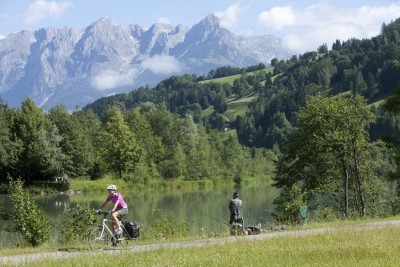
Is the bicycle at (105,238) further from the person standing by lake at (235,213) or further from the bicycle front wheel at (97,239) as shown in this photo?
the person standing by lake at (235,213)

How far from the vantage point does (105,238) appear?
746 inches

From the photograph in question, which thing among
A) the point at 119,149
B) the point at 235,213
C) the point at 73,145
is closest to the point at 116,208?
the point at 235,213

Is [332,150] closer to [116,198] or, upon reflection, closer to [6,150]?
[116,198]

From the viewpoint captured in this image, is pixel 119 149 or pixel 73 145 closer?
pixel 73 145

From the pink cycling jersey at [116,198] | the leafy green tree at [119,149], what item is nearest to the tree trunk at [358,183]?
the pink cycling jersey at [116,198]

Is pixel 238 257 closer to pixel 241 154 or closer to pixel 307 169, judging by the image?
pixel 307 169

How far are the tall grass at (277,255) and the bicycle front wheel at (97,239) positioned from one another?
2.70 m

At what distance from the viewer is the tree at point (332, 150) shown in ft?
Result: 120

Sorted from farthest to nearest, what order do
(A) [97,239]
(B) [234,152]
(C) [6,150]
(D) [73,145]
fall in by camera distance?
(B) [234,152] < (D) [73,145] < (C) [6,150] < (A) [97,239]

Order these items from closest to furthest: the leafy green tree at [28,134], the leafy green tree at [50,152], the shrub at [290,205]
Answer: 1. the shrub at [290,205]
2. the leafy green tree at [50,152]
3. the leafy green tree at [28,134]

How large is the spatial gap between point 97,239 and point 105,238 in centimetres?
48

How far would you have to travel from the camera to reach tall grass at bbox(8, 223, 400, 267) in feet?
43.0

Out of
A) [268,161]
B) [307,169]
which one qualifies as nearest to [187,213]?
[307,169]

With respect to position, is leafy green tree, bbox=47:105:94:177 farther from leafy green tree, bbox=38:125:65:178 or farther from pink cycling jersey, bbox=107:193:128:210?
pink cycling jersey, bbox=107:193:128:210
